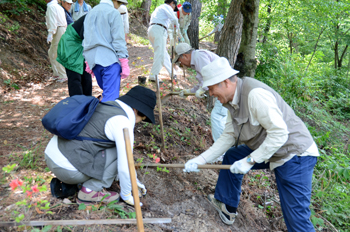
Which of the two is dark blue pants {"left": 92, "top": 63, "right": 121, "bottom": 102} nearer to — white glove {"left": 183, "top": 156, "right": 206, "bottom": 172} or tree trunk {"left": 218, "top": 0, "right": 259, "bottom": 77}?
white glove {"left": 183, "top": 156, "right": 206, "bottom": 172}

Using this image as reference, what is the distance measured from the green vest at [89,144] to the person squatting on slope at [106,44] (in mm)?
1224

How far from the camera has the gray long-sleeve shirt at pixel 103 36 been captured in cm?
341

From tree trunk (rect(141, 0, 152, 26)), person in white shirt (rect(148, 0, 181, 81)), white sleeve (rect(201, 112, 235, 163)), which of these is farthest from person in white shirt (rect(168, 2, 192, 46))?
tree trunk (rect(141, 0, 152, 26))

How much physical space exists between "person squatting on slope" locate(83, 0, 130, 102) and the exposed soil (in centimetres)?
112

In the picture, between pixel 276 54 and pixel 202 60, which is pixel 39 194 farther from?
pixel 276 54

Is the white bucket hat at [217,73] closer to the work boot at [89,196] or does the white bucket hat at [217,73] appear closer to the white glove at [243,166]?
the white glove at [243,166]

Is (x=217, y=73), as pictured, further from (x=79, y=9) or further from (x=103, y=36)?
(x=79, y=9)

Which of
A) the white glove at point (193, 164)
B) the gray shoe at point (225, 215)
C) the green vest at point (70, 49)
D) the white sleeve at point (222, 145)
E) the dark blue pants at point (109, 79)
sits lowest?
the gray shoe at point (225, 215)

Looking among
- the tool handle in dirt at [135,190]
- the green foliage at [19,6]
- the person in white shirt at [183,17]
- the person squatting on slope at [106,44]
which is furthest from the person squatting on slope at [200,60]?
the green foliage at [19,6]

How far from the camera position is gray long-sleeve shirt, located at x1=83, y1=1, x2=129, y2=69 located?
11.2ft

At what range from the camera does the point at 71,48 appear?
3791 millimetres

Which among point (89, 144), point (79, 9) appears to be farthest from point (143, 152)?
point (79, 9)

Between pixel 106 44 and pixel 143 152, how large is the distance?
1683 millimetres

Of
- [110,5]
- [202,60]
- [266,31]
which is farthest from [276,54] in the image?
[110,5]
